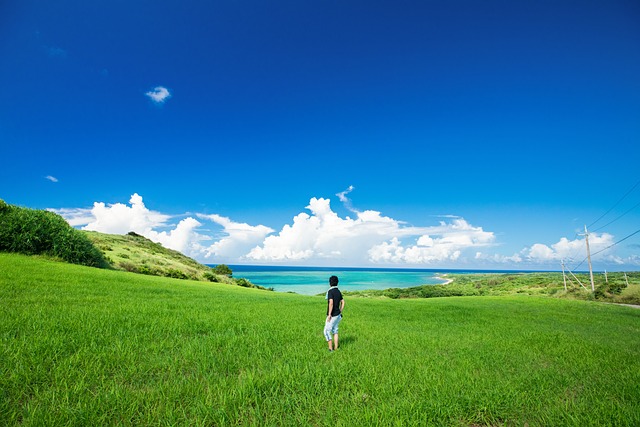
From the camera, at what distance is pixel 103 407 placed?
13.2 ft

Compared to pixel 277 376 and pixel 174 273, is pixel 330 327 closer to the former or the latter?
pixel 277 376

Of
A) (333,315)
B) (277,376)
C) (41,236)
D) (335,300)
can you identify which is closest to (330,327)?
(333,315)

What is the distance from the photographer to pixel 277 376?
5379 millimetres

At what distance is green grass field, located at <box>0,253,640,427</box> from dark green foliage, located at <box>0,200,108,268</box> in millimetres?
19885

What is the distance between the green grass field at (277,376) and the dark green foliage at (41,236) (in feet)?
65.2

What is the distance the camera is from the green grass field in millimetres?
4145

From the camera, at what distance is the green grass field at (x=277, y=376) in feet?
13.6

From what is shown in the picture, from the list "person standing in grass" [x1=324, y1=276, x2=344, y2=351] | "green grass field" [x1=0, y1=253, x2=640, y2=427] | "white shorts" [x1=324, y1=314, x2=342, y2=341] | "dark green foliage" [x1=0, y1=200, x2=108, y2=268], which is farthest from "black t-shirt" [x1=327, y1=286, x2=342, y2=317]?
"dark green foliage" [x1=0, y1=200, x2=108, y2=268]

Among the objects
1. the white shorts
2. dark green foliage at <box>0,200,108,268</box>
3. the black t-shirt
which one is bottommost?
the white shorts

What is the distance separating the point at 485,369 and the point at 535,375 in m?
0.93

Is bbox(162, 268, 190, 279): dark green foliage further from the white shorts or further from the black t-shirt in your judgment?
the black t-shirt

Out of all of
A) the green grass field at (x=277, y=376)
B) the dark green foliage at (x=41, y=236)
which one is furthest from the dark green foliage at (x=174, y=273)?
the green grass field at (x=277, y=376)

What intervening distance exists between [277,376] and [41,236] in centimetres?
3049

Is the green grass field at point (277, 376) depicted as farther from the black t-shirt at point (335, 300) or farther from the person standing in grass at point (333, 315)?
the black t-shirt at point (335, 300)
